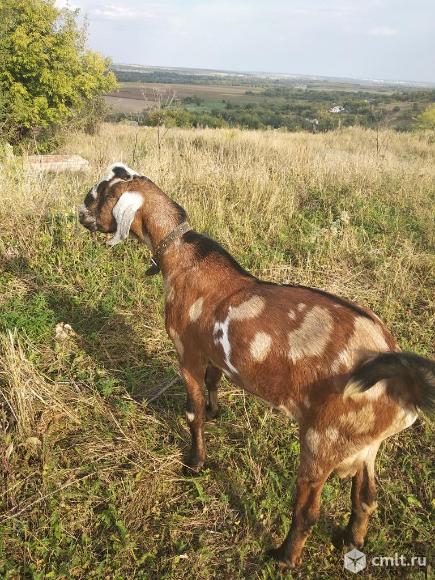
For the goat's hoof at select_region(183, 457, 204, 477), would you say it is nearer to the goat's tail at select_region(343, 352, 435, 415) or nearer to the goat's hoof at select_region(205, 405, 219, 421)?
the goat's hoof at select_region(205, 405, 219, 421)

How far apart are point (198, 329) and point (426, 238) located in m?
4.58

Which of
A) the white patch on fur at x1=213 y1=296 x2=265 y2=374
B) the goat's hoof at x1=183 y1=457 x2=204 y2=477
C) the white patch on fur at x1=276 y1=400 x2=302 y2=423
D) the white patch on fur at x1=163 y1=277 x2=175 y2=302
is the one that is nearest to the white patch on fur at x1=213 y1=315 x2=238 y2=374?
the white patch on fur at x1=213 y1=296 x2=265 y2=374

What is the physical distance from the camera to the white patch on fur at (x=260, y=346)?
6.68ft

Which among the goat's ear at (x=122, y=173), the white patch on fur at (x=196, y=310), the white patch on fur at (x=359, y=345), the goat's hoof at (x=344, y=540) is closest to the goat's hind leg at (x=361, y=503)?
the goat's hoof at (x=344, y=540)

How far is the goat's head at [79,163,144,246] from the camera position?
107 inches

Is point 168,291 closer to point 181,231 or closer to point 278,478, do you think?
point 181,231

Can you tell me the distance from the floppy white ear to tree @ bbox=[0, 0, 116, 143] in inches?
371

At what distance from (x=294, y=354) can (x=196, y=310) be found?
696 mm

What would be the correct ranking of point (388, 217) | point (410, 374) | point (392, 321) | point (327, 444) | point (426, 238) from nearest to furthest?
1. point (410, 374)
2. point (327, 444)
3. point (392, 321)
4. point (426, 238)
5. point (388, 217)

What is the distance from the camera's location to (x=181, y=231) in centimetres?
268

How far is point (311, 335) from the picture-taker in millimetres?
1942

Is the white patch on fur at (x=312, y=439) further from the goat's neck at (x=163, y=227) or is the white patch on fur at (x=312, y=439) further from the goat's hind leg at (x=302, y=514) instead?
the goat's neck at (x=163, y=227)

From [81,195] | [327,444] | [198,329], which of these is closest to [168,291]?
[198,329]

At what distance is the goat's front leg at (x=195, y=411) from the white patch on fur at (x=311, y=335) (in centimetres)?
76
